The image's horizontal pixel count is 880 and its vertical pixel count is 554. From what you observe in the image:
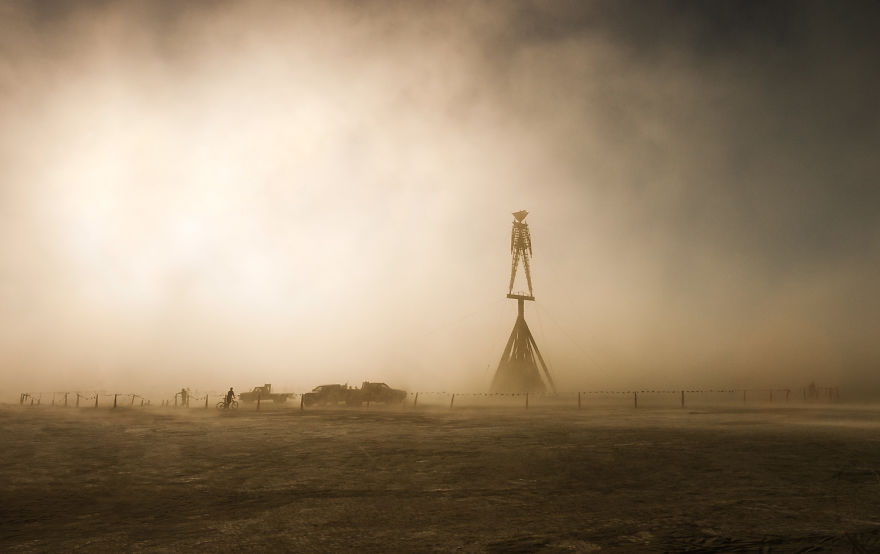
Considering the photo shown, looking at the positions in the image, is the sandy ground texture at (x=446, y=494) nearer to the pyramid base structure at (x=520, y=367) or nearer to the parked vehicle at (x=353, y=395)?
the parked vehicle at (x=353, y=395)

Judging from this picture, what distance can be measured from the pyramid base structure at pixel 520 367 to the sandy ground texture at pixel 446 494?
1317 inches

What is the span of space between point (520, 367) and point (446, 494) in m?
41.2

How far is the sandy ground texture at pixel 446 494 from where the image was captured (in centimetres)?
602

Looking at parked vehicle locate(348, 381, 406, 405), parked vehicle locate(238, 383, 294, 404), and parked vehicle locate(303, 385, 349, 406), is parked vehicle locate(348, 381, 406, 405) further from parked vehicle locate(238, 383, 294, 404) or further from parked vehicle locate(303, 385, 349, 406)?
parked vehicle locate(238, 383, 294, 404)

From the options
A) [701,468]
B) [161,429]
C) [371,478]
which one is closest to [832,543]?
[701,468]

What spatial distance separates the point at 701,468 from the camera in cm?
1010

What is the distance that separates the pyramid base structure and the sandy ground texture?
3346cm

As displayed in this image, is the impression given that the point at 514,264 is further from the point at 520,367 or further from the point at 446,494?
the point at 446,494

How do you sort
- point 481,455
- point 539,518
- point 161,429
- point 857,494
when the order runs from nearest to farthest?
1. point 539,518
2. point 857,494
3. point 481,455
4. point 161,429

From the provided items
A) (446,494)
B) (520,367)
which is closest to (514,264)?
(520,367)

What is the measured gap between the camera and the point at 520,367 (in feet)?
159

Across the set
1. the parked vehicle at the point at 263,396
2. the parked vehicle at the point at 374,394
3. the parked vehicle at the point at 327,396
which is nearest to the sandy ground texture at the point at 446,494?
the parked vehicle at the point at 374,394

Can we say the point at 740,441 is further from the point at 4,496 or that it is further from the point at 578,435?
the point at 4,496

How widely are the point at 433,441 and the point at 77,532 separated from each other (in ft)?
30.1
